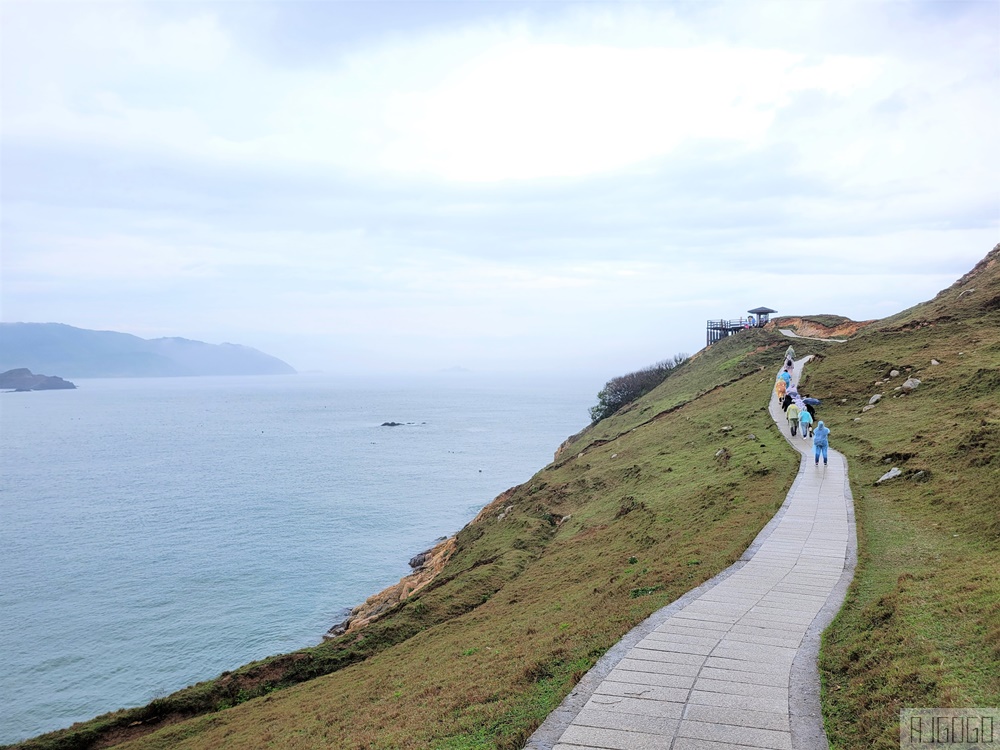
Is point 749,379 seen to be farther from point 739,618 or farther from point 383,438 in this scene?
point 383,438

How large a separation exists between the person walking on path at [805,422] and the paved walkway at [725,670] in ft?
54.1

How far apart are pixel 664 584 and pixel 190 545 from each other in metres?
52.6

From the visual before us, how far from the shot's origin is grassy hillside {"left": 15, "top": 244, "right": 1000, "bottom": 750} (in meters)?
10.5

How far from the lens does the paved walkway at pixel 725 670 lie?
8703 mm

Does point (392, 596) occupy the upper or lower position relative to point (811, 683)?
lower

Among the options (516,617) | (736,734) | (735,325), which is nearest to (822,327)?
(735,325)

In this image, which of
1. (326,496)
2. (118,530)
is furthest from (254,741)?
(326,496)

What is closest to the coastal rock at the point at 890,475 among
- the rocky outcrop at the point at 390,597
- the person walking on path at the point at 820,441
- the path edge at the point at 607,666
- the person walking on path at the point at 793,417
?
the person walking on path at the point at 820,441

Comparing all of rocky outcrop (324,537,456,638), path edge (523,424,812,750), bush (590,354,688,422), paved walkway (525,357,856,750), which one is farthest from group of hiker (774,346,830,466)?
bush (590,354,688,422)

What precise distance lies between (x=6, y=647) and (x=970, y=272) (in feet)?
280

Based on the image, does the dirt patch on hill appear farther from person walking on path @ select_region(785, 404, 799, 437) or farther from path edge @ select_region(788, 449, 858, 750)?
path edge @ select_region(788, 449, 858, 750)

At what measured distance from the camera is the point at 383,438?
137 m

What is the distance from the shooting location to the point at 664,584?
16.6m

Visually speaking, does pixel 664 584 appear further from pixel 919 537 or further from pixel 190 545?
pixel 190 545
